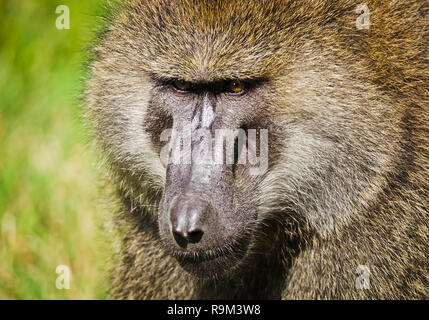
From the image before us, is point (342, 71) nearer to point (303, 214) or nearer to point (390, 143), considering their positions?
point (390, 143)

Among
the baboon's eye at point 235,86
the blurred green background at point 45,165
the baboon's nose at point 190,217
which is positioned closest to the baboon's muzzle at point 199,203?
the baboon's nose at point 190,217

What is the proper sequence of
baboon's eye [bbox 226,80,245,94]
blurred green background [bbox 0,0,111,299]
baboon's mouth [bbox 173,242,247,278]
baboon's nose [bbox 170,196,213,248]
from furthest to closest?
blurred green background [bbox 0,0,111,299], baboon's eye [bbox 226,80,245,94], baboon's mouth [bbox 173,242,247,278], baboon's nose [bbox 170,196,213,248]

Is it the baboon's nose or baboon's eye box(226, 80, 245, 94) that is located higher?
baboon's eye box(226, 80, 245, 94)

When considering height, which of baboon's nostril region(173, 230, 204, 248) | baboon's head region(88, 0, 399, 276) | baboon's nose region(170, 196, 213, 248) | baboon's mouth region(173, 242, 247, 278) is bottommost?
baboon's mouth region(173, 242, 247, 278)

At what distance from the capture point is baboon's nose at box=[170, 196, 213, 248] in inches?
103

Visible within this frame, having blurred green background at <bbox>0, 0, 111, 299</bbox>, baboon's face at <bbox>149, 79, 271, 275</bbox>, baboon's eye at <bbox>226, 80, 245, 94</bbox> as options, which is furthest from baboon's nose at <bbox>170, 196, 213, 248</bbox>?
blurred green background at <bbox>0, 0, 111, 299</bbox>

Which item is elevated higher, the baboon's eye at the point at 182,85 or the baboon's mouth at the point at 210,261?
the baboon's eye at the point at 182,85

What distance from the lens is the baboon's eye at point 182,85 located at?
2947 mm

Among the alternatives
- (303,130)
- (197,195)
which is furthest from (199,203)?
(303,130)

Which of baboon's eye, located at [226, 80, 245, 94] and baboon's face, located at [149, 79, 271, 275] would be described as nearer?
baboon's face, located at [149, 79, 271, 275]

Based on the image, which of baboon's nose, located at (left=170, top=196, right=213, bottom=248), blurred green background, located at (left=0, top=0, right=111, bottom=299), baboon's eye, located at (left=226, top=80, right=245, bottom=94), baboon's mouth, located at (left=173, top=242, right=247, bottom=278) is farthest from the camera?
blurred green background, located at (left=0, top=0, right=111, bottom=299)

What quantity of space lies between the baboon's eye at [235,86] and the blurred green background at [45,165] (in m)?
0.87

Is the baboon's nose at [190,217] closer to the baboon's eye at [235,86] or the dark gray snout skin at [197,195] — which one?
the dark gray snout skin at [197,195]

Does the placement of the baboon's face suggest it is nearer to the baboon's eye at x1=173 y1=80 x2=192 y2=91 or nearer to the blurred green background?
the baboon's eye at x1=173 y1=80 x2=192 y2=91
